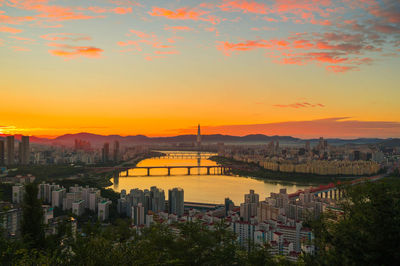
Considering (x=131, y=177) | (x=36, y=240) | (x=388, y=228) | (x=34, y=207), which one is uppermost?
(x=388, y=228)

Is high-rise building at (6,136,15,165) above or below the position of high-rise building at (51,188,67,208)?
above

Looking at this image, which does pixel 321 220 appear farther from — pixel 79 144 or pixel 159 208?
pixel 79 144

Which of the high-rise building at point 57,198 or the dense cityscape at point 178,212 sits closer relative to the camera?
the dense cityscape at point 178,212

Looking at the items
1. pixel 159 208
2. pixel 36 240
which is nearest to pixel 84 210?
pixel 159 208

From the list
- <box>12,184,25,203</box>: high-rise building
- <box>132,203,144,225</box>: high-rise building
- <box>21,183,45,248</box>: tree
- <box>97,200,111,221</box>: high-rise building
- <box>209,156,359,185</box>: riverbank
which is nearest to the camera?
<box>21,183,45,248</box>: tree

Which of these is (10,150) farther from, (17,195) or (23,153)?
(17,195)

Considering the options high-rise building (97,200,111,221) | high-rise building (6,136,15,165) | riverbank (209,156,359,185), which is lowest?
riverbank (209,156,359,185)

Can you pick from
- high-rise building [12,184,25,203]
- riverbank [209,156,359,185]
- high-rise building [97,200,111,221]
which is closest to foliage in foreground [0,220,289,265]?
high-rise building [97,200,111,221]

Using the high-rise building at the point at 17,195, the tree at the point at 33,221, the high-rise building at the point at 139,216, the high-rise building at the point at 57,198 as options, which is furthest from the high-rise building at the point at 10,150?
the tree at the point at 33,221

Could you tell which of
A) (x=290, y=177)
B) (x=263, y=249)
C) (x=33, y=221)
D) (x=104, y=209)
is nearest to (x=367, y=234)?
(x=263, y=249)

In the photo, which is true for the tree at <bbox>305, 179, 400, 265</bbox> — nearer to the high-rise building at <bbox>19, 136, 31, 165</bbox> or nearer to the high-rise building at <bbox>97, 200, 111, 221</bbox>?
the high-rise building at <bbox>97, 200, 111, 221</bbox>

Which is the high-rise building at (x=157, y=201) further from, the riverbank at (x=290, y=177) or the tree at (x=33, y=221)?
the riverbank at (x=290, y=177)
